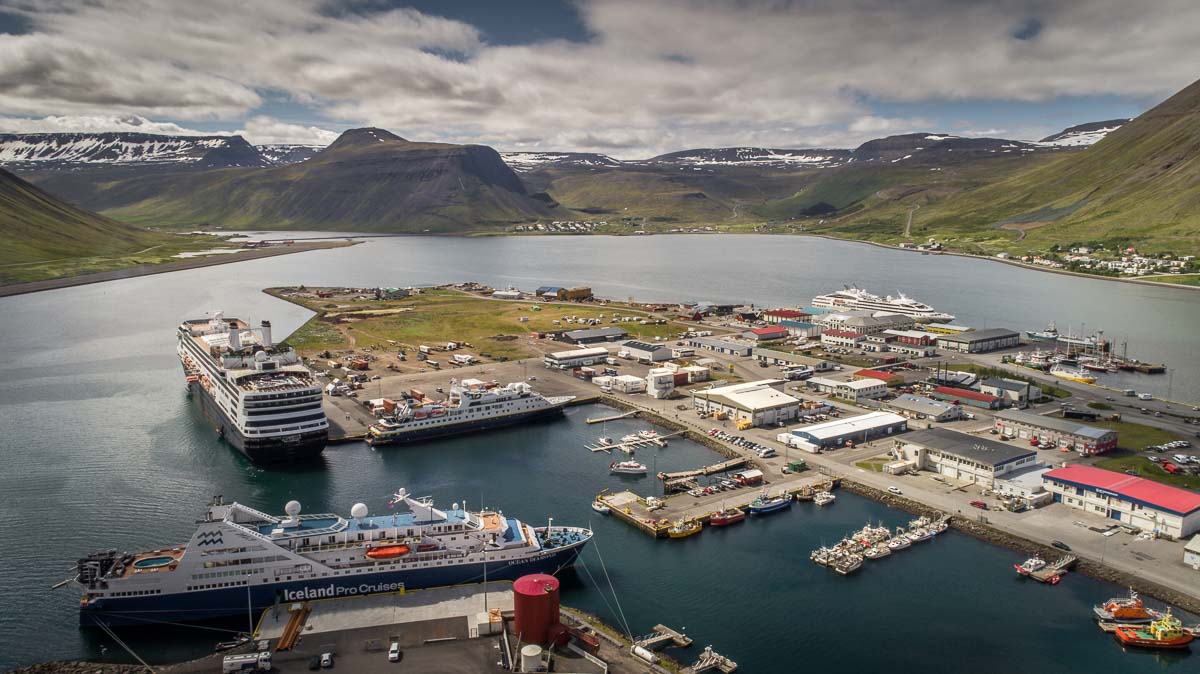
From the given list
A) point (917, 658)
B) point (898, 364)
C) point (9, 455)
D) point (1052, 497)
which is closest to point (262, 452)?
point (9, 455)

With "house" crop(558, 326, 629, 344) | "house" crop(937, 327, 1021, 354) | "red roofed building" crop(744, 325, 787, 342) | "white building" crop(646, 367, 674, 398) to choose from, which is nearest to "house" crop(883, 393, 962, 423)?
"white building" crop(646, 367, 674, 398)

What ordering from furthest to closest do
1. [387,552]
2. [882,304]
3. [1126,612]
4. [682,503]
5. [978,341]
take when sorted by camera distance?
[882,304]
[978,341]
[682,503]
[387,552]
[1126,612]

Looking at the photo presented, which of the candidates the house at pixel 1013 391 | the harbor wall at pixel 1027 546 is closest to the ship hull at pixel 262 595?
the harbor wall at pixel 1027 546

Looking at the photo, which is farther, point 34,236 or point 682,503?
point 34,236

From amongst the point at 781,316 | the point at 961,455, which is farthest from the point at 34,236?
the point at 961,455

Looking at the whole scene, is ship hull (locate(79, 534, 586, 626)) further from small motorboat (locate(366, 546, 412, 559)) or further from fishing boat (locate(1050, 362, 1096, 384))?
fishing boat (locate(1050, 362, 1096, 384))

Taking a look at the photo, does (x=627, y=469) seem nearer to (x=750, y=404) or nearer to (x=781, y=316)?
(x=750, y=404)

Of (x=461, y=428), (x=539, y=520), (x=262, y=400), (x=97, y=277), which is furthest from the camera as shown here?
(x=97, y=277)

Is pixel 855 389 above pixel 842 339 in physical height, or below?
below
